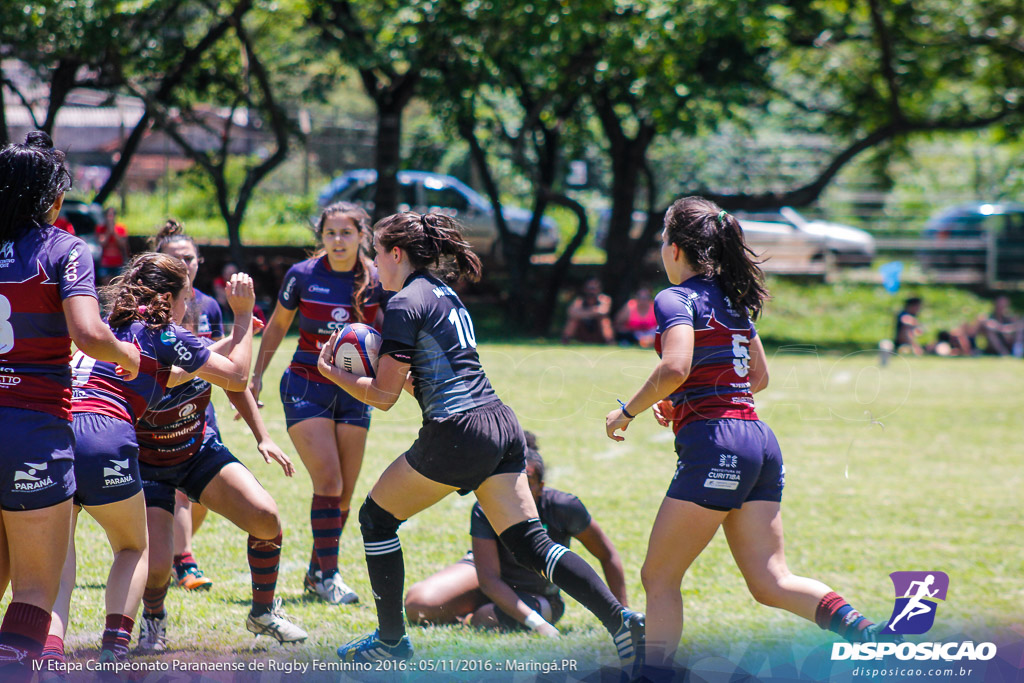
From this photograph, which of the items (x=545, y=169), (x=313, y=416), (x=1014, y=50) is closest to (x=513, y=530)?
(x=313, y=416)

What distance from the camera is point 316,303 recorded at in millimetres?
5426

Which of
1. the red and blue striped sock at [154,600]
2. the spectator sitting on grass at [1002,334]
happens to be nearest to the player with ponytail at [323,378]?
the red and blue striped sock at [154,600]

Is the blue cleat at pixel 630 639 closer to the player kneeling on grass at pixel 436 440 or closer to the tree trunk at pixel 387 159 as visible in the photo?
the player kneeling on grass at pixel 436 440

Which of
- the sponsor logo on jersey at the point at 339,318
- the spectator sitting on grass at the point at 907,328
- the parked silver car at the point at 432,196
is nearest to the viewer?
the sponsor logo on jersey at the point at 339,318

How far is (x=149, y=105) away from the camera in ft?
55.4

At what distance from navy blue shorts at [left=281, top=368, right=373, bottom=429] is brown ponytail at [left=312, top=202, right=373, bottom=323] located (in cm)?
43

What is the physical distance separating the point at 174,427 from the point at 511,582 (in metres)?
1.80

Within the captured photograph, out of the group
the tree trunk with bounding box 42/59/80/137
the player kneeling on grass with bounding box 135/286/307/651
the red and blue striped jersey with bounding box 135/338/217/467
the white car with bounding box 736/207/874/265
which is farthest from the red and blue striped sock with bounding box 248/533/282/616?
the white car with bounding box 736/207/874/265

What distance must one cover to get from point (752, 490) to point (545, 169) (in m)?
17.1

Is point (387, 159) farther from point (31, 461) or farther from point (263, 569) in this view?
point (31, 461)

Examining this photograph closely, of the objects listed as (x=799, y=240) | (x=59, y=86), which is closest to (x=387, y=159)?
(x=59, y=86)

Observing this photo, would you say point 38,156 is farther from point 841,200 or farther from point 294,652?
point 841,200

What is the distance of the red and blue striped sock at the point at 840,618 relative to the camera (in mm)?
3604

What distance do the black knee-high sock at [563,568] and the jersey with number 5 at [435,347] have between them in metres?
0.57
